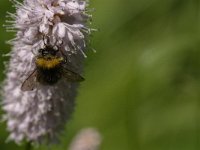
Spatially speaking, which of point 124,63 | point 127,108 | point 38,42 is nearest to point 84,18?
point 38,42

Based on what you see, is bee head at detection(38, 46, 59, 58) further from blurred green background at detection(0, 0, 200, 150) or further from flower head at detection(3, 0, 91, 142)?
blurred green background at detection(0, 0, 200, 150)

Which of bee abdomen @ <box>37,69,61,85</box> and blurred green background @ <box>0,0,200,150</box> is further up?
blurred green background @ <box>0,0,200,150</box>

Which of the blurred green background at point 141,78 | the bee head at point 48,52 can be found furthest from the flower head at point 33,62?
the blurred green background at point 141,78

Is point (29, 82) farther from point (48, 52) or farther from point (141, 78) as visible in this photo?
point (141, 78)

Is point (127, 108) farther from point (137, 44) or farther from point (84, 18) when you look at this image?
point (84, 18)

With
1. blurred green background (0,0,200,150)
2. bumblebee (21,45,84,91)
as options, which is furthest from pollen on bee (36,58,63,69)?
blurred green background (0,0,200,150)

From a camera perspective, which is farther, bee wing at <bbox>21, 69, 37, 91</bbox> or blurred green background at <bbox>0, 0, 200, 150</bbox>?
blurred green background at <bbox>0, 0, 200, 150</bbox>
